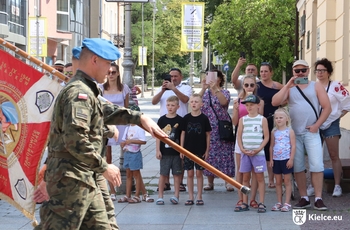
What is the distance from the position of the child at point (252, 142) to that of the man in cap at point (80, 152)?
463 cm

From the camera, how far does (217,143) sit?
10.9 m

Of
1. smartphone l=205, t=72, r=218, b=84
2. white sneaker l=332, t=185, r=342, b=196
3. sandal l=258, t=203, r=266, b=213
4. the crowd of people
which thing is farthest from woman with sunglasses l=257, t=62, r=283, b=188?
sandal l=258, t=203, r=266, b=213

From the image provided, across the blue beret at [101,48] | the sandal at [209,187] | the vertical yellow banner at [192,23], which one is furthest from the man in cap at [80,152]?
the vertical yellow banner at [192,23]

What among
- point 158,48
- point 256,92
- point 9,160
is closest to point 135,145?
point 256,92

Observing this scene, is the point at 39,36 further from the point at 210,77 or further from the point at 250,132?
the point at 250,132

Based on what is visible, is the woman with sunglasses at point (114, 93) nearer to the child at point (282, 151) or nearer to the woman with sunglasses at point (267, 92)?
the woman with sunglasses at point (267, 92)

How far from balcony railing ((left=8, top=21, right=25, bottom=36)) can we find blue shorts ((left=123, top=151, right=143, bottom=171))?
27.5m

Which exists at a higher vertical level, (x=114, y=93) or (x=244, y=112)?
(x=114, y=93)

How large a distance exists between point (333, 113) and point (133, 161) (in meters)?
2.95

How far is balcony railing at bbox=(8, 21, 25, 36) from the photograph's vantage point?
36.7m

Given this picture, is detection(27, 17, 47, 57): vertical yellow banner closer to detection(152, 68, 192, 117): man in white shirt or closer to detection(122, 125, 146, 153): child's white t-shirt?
detection(152, 68, 192, 117): man in white shirt

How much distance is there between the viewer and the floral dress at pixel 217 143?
35.6 feet

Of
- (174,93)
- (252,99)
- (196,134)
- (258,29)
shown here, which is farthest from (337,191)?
(258,29)

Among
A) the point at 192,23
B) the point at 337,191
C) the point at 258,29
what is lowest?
the point at 337,191
